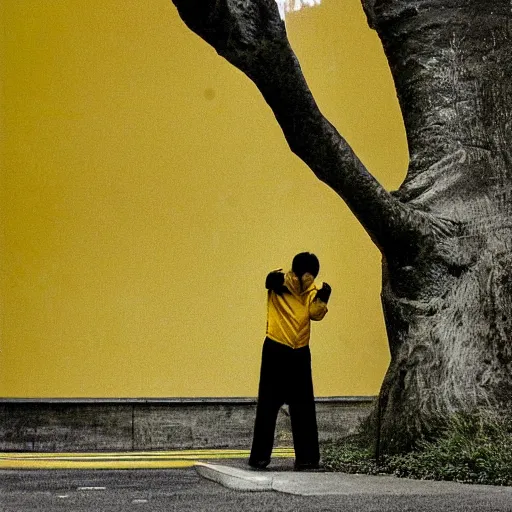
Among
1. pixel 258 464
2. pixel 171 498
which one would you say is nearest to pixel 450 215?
pixel 258 464

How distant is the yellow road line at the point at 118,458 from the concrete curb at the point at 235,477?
136 cm

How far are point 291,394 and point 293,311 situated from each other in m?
0.57

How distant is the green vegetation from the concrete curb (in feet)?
2.39

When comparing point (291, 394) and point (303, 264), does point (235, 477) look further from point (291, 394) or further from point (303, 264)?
point (303, 264)

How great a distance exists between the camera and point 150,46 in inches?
515

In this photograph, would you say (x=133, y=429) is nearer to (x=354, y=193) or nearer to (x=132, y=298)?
(x=132, y=298)

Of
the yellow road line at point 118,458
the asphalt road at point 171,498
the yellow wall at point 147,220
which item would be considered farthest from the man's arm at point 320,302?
the yellow wall at point 147,220

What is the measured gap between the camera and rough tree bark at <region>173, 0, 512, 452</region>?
7.32 meters

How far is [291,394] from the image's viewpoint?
8.38 m

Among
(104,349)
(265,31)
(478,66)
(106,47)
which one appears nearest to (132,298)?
(104,349)

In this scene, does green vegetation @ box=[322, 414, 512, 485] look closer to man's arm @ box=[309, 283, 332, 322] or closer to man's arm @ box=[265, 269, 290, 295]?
man's arm @ box=[309, 283, 332, 322]

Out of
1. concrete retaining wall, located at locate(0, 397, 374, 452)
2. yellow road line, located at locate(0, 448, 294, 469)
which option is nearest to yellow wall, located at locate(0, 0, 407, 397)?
concrete retaining wall, located at locate(0, 397, 374, 452)

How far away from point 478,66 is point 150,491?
3.87 meters

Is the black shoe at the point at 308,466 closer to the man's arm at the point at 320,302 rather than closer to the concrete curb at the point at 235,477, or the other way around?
the concrete curb at the point at 235,477
